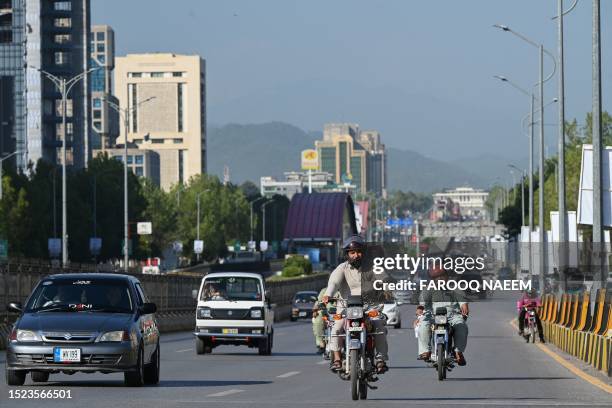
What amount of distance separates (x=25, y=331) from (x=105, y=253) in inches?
4041

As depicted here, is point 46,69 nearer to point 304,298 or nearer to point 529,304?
point 304,298


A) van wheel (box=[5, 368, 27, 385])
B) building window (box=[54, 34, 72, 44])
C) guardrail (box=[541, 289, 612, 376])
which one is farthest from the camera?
building window (box=[54, 34, 72, 44])

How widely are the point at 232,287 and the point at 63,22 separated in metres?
134

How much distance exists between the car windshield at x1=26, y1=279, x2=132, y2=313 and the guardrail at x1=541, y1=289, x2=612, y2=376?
8.12 metres

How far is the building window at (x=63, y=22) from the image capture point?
541ft

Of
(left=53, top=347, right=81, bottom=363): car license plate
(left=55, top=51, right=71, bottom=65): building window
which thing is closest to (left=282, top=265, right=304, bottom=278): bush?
(left=55, top=51, right=71, bottom=65): building window

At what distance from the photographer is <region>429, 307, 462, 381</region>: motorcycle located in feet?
75.4

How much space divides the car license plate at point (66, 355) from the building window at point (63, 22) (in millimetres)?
148411

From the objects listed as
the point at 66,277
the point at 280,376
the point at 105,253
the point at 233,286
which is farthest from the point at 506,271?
the point at 105,253

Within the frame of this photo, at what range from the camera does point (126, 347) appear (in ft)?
64.1

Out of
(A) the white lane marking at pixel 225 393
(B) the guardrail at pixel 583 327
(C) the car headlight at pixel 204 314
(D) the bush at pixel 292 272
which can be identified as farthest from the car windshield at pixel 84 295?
(D) the bush at pixel 292 272

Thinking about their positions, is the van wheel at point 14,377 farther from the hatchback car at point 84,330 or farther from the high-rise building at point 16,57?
the high-rise building at point 16,57

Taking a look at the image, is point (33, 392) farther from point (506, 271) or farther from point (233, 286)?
point (506, 271)

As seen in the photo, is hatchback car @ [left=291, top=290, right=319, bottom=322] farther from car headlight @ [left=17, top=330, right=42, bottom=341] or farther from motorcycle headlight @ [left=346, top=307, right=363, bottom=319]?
motorcycle headlight @ [left=346, top=307, right=363, bottom=319]
